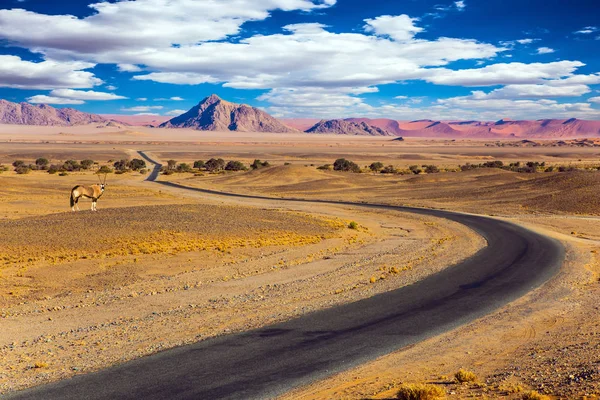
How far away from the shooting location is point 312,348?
13.8 metres

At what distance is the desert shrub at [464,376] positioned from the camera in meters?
11.2

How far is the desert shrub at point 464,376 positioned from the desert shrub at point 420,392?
0.82m

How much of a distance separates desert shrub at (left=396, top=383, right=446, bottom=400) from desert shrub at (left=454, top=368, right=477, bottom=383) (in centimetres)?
82

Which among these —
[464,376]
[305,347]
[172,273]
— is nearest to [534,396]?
[464,376]

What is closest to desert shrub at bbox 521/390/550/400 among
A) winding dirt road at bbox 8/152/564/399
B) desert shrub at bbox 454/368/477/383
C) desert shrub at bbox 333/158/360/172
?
desert shrub at bbox 454/368/477/383

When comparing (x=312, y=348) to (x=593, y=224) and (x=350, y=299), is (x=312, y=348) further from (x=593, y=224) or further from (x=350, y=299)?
(x=593, y=224)

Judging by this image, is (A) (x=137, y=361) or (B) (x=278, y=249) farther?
(B) (x=278, y=249)

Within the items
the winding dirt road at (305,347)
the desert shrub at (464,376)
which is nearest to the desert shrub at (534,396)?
the desert shrub at (464,376)

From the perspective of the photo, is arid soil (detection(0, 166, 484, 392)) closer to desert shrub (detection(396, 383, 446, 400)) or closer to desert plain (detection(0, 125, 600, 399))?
desert plain (detection(0, 125, 600, 399))

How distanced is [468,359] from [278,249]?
58.4ft

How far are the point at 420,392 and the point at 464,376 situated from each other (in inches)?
62.7

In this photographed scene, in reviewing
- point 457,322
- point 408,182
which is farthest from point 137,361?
point 408,182

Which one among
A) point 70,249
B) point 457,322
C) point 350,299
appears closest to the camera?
point 457,322

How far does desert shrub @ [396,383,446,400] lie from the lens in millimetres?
10031
